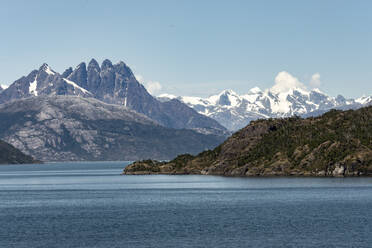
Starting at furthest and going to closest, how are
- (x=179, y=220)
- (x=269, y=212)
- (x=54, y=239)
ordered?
(x=269, y=212) < (x=179, y=220) < (x=54, y=239)

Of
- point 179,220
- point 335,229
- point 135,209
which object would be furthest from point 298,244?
point 135,209

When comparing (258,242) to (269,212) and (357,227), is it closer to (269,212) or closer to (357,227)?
(357,227)

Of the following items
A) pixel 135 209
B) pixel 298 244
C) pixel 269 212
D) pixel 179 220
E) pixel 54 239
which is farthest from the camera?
pixel 135 209

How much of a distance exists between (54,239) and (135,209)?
5640 cm

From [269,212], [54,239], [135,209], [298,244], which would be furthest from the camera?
[135,209]

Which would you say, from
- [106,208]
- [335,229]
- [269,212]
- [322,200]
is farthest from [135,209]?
[335,229]

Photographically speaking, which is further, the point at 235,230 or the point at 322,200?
the point at 322,200

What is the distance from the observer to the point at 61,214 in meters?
168

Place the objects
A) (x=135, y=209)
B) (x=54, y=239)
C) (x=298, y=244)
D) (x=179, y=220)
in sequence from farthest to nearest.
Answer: (x=135, y=209), (x=179, y=220), (x=54, y=239), (x=298, y=244)

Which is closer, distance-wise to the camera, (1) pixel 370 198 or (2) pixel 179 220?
(2) pixel 179 220

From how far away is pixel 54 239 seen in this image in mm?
121750

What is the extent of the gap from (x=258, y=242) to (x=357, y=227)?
25869 millimetres

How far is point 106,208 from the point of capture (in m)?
183

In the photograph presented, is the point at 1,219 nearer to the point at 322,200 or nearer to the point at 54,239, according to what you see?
the point at 54,239
